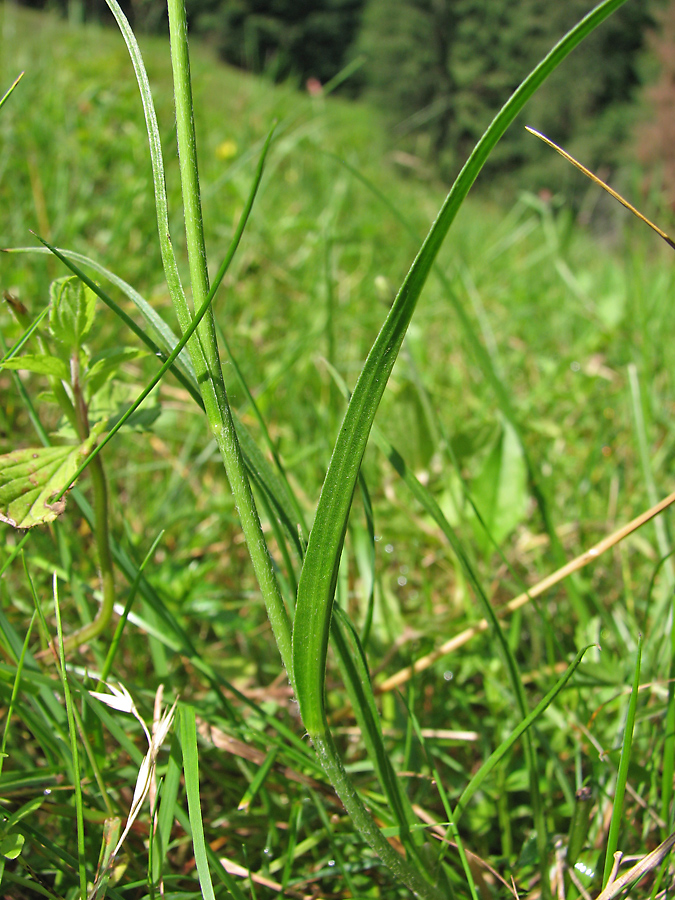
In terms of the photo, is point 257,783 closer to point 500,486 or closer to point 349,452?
point 349,452

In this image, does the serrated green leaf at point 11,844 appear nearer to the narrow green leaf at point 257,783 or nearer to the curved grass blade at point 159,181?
the narrow green leaf at point 257,783

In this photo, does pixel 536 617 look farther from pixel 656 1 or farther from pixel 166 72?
pixel 656 1

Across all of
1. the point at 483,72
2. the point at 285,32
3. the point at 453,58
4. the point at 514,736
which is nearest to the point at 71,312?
the point at 514,736

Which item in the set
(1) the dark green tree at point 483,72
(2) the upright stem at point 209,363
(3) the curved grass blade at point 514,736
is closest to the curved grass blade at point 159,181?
(2) the upright stem at point 209,363

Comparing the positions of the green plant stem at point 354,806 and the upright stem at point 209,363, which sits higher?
the upright stem at point 209,363

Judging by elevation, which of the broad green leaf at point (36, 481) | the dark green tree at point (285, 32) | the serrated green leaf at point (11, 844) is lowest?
the serrated green leaf at point (11, 844)
